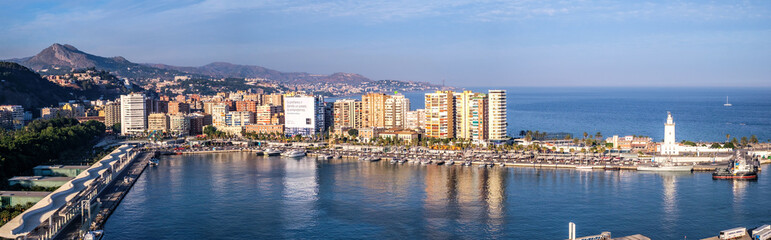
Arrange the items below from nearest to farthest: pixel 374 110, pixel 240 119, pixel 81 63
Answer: pixel 374 110
pixel 240 119
pixel 81 63

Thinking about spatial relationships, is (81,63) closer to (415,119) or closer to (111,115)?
(111,115)

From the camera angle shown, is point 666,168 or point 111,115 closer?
point 666,168

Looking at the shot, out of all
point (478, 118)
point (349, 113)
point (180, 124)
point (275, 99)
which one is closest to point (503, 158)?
point (478, 118)

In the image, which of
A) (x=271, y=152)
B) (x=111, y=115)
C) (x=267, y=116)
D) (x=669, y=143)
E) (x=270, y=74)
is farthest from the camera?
(x=270, y=74)

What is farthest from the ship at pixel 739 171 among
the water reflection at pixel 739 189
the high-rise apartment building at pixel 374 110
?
the high-rise apartment building at pixel 374 110

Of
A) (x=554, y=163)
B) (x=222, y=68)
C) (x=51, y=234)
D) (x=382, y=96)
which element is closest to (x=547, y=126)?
(x=382, y=96)

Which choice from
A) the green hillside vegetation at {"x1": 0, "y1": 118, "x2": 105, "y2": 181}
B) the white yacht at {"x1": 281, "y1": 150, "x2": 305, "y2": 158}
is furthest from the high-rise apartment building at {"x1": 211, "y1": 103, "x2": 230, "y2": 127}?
the white yacht at {"x1": 281, "y1": 150, "x2": 305, "y2": 158}
